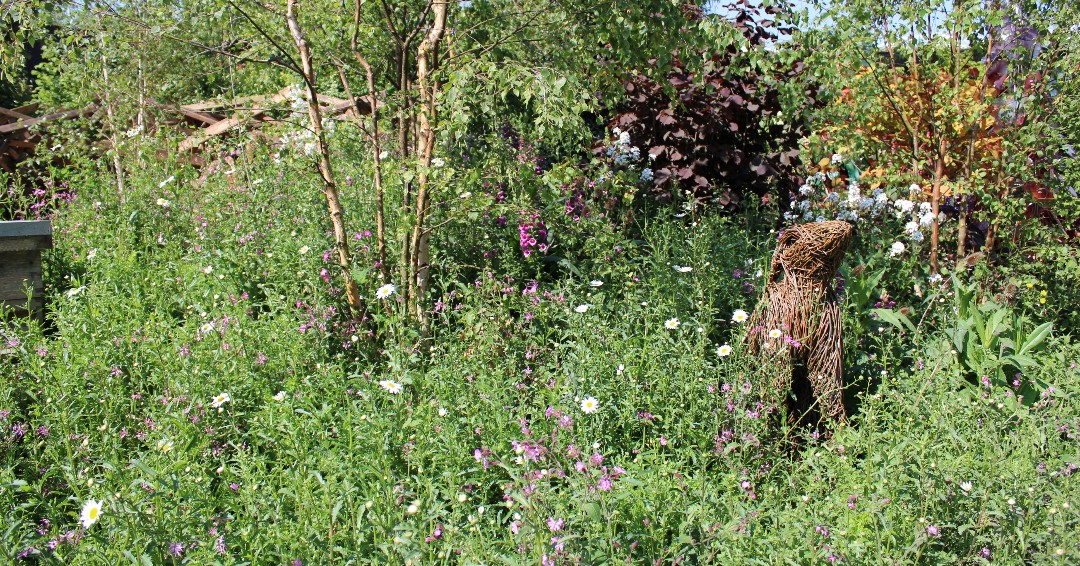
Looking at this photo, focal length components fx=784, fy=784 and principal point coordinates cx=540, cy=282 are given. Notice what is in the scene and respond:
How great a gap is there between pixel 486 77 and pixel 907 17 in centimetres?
251

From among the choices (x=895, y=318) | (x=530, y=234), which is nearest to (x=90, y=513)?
(x=530, y=234)

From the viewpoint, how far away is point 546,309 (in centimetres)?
369

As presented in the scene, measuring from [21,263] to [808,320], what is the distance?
3911mm

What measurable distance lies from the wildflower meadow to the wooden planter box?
0.19 metres

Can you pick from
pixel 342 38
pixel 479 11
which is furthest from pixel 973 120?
pixel 342 38

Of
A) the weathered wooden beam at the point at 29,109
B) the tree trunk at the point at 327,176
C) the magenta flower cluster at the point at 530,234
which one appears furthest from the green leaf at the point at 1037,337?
the weathered wooden beam at the point at 29,109

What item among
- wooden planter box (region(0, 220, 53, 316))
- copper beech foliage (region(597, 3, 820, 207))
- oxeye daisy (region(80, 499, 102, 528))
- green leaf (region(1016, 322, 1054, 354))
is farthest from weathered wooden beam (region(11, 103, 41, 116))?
green leaf (region(1016, 322, 1054, 354))

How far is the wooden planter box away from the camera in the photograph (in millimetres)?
4039

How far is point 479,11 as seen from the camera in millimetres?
3842

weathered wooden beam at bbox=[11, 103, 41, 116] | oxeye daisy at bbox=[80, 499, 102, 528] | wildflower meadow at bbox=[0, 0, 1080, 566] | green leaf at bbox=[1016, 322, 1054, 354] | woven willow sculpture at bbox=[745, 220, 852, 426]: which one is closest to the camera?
oxeye daisy at bbox=[80, 499, 102, 528]

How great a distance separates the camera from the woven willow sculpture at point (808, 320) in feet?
10.3

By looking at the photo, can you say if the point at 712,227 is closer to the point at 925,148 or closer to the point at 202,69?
the point at 925,148

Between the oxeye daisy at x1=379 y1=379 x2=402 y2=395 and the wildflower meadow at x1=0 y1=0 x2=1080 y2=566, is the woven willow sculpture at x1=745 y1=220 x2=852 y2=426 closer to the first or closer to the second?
the wildflower meadow at x1=0 y1=0 x2=1080 y2=566

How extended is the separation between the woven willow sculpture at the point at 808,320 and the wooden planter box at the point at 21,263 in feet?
11.8
